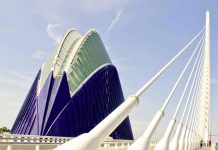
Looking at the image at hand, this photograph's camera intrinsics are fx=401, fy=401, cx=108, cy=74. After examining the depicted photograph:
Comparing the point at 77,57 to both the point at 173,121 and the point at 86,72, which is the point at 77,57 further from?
the point at 173,121

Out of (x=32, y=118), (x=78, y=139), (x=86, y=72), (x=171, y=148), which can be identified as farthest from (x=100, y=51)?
(x=78, y=139)

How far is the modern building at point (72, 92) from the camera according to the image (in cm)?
6456

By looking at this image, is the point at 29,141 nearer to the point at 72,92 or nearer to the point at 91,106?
the point at 72,92

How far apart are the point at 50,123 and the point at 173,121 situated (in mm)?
50665

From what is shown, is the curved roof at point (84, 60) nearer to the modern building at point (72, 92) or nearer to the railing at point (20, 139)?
the modern building at point (72, 92)

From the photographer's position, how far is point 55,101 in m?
64.9

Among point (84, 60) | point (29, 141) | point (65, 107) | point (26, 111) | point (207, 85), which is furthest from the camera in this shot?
point (84, 60)

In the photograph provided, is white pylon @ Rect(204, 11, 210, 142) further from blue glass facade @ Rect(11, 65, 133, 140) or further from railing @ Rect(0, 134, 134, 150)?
blue glass facade @ Rect(11, 65, 133, 140)

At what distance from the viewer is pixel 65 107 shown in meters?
65.0

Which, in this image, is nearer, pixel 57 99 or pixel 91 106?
pixel 57 99

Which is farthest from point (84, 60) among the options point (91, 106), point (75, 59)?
point (91, 106)

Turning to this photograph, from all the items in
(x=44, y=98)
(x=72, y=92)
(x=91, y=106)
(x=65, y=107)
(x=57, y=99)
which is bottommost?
(x=65, y=107)

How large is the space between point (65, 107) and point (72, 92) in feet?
14.9

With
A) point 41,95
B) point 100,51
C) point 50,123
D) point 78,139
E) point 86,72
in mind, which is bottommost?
point 78,139
